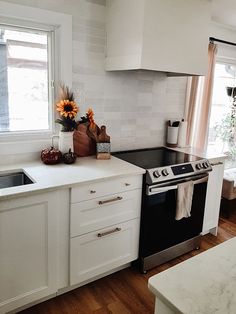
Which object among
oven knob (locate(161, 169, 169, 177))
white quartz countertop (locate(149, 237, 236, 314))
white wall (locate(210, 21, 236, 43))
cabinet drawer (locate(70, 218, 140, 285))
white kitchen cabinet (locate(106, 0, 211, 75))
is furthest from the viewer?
white wall (locate(210, 21, 236, 43))

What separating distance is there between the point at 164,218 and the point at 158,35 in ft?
4.74

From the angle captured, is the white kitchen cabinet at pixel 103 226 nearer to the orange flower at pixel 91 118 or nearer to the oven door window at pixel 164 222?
the oven door window at pixel 164 222

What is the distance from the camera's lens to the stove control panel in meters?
2.10

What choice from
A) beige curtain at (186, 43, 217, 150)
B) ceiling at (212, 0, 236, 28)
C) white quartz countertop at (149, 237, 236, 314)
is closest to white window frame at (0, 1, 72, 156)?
ceiling at (212, 0, 236, 28)

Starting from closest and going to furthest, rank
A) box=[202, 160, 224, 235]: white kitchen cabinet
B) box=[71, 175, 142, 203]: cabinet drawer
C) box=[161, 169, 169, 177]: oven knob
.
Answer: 1. box=[71, 175, 142, 203]: cabinet drawer
2. box=[161, 169, 169, 177]: oven knob
3. box=[202, 160, 224, 235]: white kitchen cabinet

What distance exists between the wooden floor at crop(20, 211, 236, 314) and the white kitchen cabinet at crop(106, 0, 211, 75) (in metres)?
1.68

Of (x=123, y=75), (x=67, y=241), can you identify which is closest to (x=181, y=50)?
(x=123, y=75)

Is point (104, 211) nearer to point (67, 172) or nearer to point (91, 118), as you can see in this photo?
point (67, 172)

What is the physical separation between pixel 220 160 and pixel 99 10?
69.3 inches

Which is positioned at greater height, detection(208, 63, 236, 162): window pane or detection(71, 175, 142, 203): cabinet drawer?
detection(208, 63, 236, 162): window pane

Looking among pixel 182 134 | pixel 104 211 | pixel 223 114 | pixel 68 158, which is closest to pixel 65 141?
pixel 68 158

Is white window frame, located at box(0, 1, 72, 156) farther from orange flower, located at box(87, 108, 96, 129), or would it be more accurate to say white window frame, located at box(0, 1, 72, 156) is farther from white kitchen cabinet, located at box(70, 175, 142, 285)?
white kitchen cabinet, located at box(70, 175, 142, 285)

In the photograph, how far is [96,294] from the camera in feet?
6.70

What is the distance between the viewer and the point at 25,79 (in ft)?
7.09
